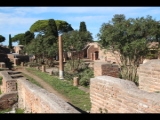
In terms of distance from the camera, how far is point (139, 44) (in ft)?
50.2

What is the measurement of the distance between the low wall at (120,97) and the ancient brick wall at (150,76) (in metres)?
2.33

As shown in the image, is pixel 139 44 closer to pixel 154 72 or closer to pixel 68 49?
pixel 154 72

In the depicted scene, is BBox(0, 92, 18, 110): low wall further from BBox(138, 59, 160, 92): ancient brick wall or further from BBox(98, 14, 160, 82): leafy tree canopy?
BBox(98, 14, 160, 82): leafy tree canopy

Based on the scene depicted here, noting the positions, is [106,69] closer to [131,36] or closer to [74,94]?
[74,94]

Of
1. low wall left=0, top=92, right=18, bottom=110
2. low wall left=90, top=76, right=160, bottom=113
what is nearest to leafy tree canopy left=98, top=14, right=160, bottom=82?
low wall left=0, top=92, right=18, bottom=110

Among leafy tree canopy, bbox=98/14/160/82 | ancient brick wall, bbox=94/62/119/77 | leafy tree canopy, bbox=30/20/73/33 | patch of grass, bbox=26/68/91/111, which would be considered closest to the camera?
ancient brick wall, bbox=94/62/119/77

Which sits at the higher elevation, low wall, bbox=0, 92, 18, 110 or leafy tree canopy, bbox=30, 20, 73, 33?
leafy tree canopy, bbox=30, 20, 73, 33

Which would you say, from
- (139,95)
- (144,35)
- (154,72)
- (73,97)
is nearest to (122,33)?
(144,35)

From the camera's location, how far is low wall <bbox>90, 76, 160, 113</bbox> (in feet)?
13.9

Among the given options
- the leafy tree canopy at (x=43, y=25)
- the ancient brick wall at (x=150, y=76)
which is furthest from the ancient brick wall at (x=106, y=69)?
the leafy tree canopy at (x=43, y=25)

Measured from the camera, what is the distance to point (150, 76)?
7.58 meters

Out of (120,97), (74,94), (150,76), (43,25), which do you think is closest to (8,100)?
(74,94)

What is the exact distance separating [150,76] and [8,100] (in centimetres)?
601

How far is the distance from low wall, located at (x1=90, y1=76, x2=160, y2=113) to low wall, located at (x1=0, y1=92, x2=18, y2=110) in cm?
574
